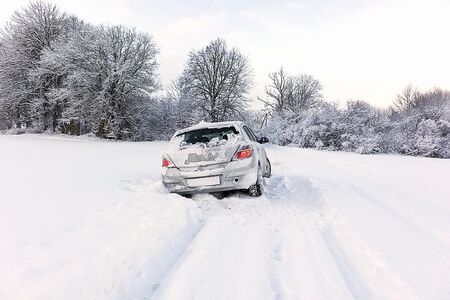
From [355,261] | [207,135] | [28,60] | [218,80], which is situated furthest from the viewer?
[218,80]

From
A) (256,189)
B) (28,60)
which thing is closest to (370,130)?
(256,189)

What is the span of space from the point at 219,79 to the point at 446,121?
26383 millimetres

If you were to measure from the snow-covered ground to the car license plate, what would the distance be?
36 centimetres

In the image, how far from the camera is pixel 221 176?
650cm

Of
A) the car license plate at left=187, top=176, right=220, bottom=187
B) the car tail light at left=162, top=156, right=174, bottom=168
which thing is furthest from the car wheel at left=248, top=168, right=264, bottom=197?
the car tail light at left=162, top=156, right=174, bottom=168

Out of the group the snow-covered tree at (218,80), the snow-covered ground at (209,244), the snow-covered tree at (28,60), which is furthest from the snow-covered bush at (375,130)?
the snow-covered tree at (28,60)

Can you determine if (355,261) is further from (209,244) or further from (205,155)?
(205,155)

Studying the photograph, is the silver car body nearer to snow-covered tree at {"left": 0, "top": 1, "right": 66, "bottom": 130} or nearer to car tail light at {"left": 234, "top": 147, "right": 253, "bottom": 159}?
car tail light at {"left": 234, "top": 147, "right": 253, "bottom": 159}

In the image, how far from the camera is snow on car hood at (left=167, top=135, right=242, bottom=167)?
654 cm

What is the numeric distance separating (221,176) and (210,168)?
270mm

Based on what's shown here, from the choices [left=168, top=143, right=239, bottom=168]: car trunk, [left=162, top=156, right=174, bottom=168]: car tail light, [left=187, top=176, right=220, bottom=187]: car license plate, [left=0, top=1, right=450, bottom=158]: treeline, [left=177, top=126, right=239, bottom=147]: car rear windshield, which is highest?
[left=0, top=1, right=450, bottom=158]: treeline

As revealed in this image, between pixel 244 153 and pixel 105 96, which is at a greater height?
pixel 105 96

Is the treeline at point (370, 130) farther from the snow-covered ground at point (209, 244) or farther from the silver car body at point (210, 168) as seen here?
the silver car body at point (210, 168)

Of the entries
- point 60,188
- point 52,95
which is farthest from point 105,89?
point 60,188
